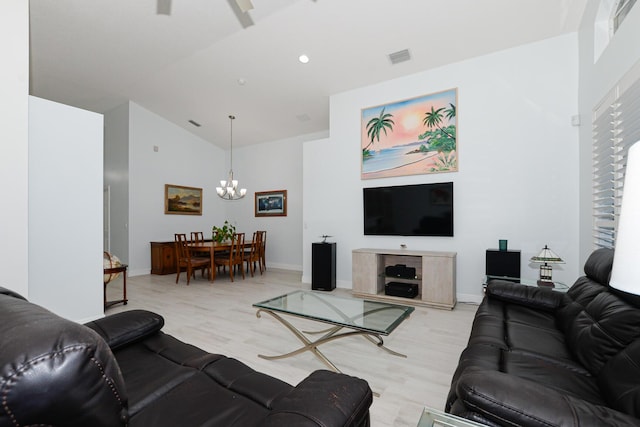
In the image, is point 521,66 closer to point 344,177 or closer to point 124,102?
point 344,177

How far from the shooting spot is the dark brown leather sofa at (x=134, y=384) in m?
0.47

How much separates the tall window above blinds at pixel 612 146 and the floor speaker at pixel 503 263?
767mm

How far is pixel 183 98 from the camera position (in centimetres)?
599

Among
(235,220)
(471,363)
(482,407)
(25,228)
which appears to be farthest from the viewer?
(235,220)

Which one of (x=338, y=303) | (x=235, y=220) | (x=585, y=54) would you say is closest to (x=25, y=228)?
(x=338, y=303)

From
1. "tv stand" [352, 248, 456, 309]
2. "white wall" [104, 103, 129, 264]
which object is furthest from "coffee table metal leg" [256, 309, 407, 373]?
"white wall" [104, 103, 129, 264]

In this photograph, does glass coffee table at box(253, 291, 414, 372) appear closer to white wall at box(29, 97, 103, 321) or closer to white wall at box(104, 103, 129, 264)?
white wall at box(29, 97, 103, 321)

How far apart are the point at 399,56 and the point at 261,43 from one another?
1.97 meters

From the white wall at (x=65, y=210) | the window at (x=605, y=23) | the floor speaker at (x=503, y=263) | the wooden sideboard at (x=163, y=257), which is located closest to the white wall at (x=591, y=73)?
the window at (x=605, y=23)

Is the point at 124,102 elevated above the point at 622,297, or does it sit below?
above

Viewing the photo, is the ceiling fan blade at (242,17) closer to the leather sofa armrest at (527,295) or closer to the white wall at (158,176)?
the white wall at (158,176)

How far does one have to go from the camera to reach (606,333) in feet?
4.64

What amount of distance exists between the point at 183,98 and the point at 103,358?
6.48 meters

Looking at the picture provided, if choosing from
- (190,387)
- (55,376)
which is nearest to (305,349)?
(190,387)
